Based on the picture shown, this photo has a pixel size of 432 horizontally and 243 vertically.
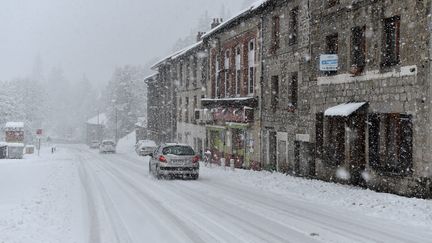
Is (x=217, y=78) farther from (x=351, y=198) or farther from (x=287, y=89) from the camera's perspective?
(x=351, y=198)

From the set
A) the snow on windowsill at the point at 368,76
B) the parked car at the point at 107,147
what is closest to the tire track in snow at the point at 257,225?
the snow on windowsill at the point at 368,76

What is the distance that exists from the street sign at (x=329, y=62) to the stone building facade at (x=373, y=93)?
0.06 metres

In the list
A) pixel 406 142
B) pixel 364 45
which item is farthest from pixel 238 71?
pixel 406 142

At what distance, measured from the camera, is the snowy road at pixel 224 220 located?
34.8ft

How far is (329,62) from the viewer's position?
2206 cm

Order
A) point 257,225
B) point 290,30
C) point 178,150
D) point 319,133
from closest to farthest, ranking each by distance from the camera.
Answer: point 257,225 < point 319,133 < point 178,150 < point 290,30

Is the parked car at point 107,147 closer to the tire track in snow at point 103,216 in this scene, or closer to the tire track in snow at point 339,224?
A: the tire track in snow at point 103,216

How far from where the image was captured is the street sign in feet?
72.3

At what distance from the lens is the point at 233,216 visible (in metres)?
13.3

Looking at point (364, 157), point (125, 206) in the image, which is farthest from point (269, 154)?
point (125, 206)

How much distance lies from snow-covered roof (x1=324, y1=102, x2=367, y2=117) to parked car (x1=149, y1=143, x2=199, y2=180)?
6460 mm

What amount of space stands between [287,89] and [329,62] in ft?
19.1

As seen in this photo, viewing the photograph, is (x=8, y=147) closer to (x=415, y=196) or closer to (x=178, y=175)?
(x=178, y=175)

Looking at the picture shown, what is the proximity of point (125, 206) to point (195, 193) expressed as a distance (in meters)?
A: 3.83
